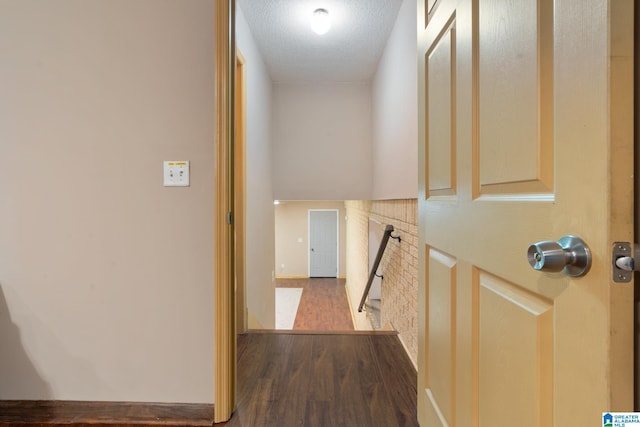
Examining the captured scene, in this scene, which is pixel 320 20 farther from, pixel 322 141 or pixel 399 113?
pixel 322 141

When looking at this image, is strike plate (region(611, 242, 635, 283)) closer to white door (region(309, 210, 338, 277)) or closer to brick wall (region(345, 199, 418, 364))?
brick wall (region(345, 199, 418, 364))

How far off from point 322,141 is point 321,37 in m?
1.33

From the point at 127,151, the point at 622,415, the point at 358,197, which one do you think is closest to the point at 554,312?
the point at 622,415

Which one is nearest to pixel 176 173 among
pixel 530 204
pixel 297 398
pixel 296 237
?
pixel 297 398

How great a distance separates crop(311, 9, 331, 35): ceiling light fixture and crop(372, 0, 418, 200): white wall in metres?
0.59

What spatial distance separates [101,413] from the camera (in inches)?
59.1

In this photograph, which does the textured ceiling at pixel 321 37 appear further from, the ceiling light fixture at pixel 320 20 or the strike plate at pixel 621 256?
the strike plate at pixel 621 256

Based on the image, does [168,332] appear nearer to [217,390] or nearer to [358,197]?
[217,390]

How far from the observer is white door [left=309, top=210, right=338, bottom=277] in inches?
412

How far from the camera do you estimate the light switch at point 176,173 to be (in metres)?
1.49

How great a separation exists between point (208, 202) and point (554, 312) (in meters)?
1.31

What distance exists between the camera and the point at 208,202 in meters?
1.49

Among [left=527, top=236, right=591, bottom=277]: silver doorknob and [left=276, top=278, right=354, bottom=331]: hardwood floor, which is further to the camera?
[left=276, top=278, right=354, bottom=331]: hardwood floor

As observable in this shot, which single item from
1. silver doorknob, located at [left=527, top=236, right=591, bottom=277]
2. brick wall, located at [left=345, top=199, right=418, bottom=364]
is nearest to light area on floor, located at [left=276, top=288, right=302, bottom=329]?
brick wall, located at [left=345, top=199, right=418, bottom=364]
